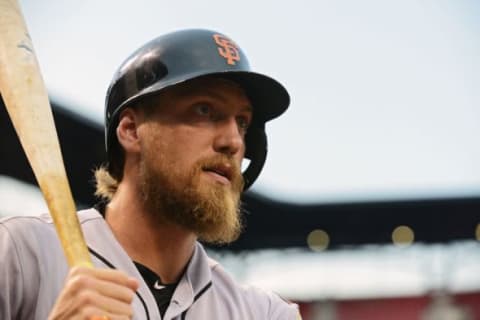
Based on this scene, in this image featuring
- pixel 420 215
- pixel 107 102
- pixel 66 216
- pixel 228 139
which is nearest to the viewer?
pixel 66 216

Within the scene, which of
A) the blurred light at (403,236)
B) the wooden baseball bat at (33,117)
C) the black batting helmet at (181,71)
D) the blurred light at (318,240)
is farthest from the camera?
the blurred light at (318,240)

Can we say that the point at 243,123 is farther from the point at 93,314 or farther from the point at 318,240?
the point at 318,240

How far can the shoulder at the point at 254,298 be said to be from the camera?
265 centimetres

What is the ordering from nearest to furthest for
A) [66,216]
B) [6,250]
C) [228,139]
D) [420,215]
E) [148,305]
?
[66,216]
[6,250]
[148,305]
[228,139]
[420,215]

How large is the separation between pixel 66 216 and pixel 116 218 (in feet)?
1.94

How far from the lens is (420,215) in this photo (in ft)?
55.7

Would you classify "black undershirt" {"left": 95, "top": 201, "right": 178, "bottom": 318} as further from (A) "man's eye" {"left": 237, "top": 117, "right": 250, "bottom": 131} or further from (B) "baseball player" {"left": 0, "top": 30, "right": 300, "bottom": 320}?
(A) "man's eye" {"left": 237, "top": 117, "right": 250, "bottom": 131}

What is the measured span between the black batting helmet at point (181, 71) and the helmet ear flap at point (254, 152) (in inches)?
3.2

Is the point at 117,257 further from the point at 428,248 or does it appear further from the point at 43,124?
the point at 428,248

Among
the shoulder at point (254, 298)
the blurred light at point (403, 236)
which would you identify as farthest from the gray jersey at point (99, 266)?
the blurred light at point (403, 236)

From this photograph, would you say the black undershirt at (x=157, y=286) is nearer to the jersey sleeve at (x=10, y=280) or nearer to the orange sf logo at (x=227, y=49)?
the jersey sleeve at (x=10, y=280)

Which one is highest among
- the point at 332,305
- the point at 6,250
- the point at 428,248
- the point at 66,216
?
the point at 66,216

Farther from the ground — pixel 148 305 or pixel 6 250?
pixel 6 250

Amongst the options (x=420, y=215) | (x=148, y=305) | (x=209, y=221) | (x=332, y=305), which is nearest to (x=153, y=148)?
(x=209, y=221)
